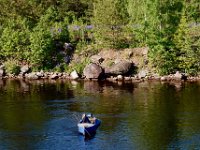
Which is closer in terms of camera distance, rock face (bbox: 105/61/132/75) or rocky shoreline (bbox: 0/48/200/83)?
rocky shoreline (bbox: 0/48/200/83)

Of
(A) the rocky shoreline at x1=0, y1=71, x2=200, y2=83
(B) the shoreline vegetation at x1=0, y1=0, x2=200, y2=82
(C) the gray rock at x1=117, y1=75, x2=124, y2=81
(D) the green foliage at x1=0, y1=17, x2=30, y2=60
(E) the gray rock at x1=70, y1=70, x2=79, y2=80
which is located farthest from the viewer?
(D) the green foliage at x1=0, y1=17, x2=30, y2=60

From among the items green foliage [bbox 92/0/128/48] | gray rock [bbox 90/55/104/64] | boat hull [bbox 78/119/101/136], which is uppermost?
green foliage [bbox 92/0/128/48]

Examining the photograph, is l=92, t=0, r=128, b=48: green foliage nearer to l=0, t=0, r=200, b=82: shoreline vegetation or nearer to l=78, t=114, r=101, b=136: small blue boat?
l=0, t=0, r=200, b=82: shoreline vegetation

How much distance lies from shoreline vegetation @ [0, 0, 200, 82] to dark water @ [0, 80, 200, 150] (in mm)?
6384

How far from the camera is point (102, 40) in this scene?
403ft

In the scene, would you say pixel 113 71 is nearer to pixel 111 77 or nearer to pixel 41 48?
pixel 111 77

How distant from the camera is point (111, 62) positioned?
118 meters

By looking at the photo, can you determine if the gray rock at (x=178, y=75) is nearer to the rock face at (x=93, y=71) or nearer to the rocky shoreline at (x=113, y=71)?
the rocky shoreline at (x=113, y=71)

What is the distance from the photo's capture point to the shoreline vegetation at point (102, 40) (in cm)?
11369

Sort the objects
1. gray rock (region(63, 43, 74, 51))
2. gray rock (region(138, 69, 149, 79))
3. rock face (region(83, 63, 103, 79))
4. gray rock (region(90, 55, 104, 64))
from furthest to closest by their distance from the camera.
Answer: gray rock (region(63, 43, 74, 51)) → gray rock (region(90, 55, 104, 64)) → rock face (region(83, 63, 103, 79)) → gray rock (region(138, 69, 149, 79))

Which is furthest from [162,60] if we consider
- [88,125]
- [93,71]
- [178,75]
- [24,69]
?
[88,125]

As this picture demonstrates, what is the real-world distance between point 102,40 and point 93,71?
10616 mm

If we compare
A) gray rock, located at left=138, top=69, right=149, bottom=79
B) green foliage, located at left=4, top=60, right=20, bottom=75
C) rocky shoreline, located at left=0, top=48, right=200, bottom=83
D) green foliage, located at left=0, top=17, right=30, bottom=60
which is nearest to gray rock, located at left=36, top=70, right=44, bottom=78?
rocky shoreline, located at left=0, top=48, right=200, bottom=83

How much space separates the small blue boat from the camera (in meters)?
75.7
